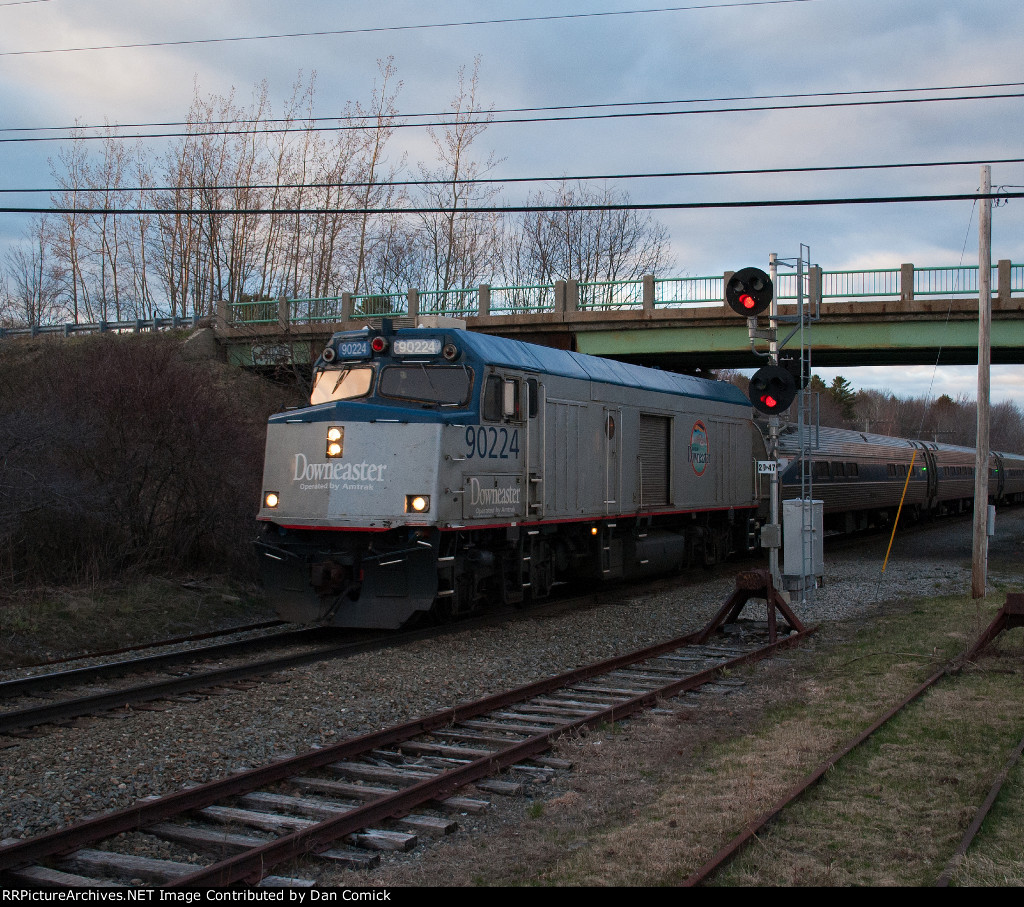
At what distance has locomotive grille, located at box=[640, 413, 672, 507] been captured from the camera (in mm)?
16250

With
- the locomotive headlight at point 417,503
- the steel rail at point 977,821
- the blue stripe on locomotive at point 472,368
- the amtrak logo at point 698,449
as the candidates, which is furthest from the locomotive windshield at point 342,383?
the steel rail at point 977,821

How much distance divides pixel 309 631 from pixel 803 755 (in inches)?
277

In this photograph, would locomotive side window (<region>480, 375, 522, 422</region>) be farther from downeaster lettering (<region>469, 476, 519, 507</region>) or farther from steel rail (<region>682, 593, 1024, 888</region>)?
steel rail (<region>682, 593, 1024, 888</region>)

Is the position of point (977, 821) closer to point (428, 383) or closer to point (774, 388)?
point (774, 388)

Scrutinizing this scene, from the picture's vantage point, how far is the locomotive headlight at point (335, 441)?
11.3 m

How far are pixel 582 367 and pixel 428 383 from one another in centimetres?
345

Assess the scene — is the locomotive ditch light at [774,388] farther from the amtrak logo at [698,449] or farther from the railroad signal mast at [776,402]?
the amtrak logo at [698,449]

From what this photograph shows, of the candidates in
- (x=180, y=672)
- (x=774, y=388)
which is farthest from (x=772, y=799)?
(x=774, y=388)

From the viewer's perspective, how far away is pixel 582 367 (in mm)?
14617

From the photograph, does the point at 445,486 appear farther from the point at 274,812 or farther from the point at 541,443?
the point at 274,812

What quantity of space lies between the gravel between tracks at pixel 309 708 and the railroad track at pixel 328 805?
0.36 metres

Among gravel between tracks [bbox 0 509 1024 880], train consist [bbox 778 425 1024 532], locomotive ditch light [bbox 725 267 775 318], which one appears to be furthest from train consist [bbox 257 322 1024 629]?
train consist [bbox 778 425 1024 532]
